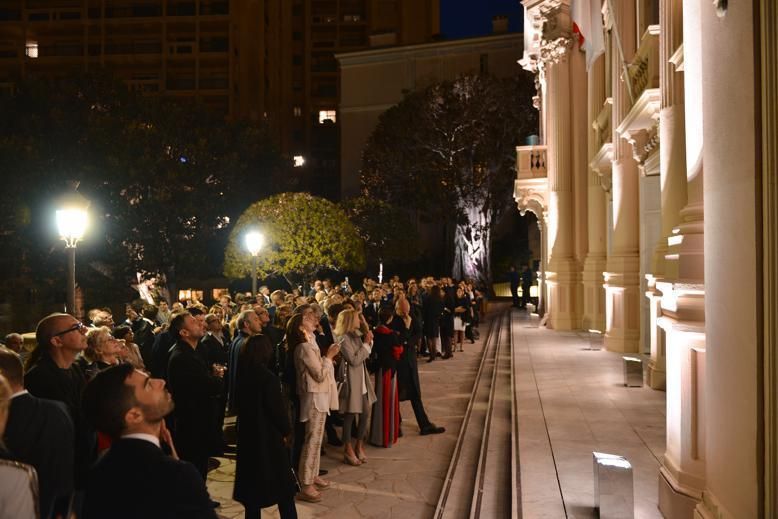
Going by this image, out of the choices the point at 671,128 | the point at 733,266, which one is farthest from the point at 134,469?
the point at 671,128

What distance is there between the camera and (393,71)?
173 ft

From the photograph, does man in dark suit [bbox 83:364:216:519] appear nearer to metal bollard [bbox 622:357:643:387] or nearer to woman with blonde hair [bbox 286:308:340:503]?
woman with blonde hair [bbox 286:308:340:503]

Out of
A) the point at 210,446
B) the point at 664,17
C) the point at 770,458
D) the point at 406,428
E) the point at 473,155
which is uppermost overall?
the point at 473,155

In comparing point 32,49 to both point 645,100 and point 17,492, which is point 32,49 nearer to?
point 645,100

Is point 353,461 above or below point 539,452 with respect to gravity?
below

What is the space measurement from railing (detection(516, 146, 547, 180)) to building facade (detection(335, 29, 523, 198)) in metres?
22.2

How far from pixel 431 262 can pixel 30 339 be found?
4323cm

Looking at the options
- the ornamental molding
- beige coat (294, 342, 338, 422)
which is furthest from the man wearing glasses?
the ornamental molding

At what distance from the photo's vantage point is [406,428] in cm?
1055

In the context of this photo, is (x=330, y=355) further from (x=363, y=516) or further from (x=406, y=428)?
(x=406, y=428)

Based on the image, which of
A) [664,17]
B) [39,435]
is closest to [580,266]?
[664,17]

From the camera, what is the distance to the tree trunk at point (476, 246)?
4400cm

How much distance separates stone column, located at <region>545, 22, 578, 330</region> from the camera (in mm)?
23375

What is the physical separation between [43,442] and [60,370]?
137cm
